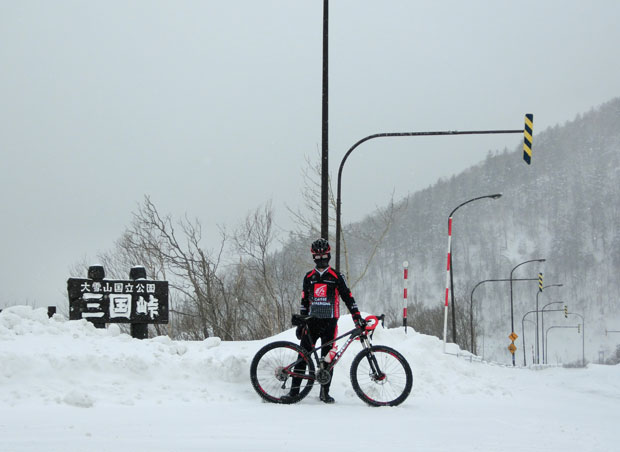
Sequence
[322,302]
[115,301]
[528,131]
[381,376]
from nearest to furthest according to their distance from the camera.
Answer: [381,376] < [322,302] < [115,301] < [528,131]

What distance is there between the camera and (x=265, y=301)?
1117 inches

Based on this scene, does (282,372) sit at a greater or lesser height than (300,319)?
lesser

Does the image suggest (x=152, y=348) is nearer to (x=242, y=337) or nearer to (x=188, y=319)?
(x=242, y=337)

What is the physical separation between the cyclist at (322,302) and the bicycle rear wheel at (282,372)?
0.67ft

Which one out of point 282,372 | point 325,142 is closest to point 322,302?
point 282,372

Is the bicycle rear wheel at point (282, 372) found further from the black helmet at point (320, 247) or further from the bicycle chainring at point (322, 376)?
the black helmet at point (320, 247)

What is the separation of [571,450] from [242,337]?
24.7 meters

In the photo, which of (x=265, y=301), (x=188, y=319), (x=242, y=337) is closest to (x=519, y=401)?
(x=265, y=301)

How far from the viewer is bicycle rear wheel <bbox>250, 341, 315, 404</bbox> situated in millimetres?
7910

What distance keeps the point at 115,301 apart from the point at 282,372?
5933 millimetres

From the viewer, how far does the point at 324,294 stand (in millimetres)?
8109

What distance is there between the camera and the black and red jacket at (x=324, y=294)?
809 cm

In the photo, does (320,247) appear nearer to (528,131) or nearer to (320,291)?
(320,291)

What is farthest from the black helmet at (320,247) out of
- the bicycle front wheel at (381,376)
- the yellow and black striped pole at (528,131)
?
the yellow and black striped pole at (528,131)
